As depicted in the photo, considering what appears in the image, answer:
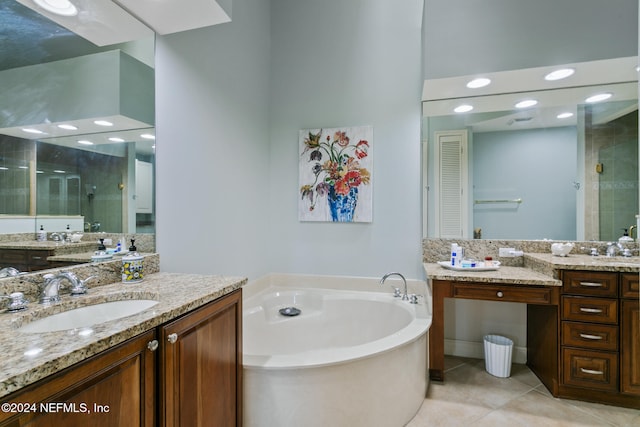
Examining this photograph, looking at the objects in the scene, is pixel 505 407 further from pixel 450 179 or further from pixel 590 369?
pixel 450 179

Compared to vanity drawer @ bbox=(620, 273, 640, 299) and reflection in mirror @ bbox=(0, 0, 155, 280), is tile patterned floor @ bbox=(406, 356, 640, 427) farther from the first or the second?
reflection in mirror @ bbox=(0, 0, 155, 280)

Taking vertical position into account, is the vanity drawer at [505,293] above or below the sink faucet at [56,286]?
below

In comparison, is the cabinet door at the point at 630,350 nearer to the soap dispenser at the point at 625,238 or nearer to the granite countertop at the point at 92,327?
the soap dispenser at the point at 625,238

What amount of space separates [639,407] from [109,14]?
12.2 ft

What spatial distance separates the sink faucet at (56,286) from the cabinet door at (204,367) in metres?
0.48

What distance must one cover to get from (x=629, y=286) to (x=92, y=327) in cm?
277

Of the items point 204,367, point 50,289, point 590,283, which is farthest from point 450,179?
point 50,289

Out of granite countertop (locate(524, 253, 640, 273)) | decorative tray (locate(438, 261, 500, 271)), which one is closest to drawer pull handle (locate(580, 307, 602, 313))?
granite countertop (locate(524, 253, 640, 273))

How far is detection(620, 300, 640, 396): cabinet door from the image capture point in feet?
6.15

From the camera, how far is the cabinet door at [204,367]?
101 cm

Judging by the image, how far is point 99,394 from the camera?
31.3 inches

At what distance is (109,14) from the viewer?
4.62ft

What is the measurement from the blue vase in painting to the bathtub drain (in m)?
0.88

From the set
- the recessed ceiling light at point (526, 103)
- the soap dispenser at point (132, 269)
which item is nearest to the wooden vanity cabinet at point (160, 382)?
the soap dispenser at point (132, 269)
